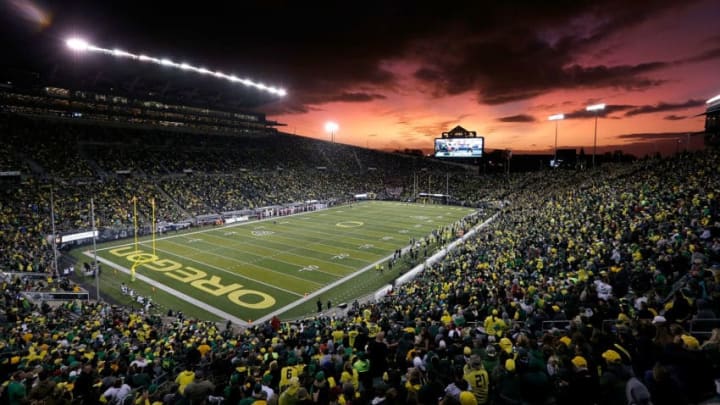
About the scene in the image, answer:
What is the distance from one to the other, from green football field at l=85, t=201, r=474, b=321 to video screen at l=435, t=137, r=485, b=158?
25299 mm

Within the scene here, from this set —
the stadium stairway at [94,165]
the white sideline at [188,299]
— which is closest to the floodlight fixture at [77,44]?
the stadium stairway at [94,165]

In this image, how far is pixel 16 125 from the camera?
41312 millimetres

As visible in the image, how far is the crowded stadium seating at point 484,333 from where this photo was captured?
4438 mm

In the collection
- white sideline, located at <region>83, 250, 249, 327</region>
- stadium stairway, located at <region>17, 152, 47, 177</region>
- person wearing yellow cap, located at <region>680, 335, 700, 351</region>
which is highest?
stadium stairway, located at <region>17, 152, 47, 177</region>

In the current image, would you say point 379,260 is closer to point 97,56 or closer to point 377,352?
point 377,352

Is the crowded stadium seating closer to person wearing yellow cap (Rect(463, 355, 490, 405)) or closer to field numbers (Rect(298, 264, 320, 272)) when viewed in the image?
person wearing yellow cap (Rect(463, 355, 490, 405))

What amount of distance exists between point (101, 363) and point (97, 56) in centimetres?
4716

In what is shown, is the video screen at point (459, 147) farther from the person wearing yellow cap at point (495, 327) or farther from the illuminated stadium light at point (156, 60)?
the person wearing yellow cap at point (495, 327)

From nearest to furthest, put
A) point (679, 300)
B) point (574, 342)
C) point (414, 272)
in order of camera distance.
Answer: point (574, 342) → point (679, 300) → point (414, 272)

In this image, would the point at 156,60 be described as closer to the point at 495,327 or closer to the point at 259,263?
the point at 259,263

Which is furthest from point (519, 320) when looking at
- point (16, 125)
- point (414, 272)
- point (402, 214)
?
point (16, 125)

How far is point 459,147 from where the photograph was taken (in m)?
63.9

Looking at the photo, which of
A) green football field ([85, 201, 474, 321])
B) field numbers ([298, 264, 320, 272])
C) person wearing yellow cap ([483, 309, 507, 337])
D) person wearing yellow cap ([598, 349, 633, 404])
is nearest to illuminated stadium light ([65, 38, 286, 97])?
green football field ([85, 201, 474, 321])

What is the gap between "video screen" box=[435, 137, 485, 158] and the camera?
205ft
